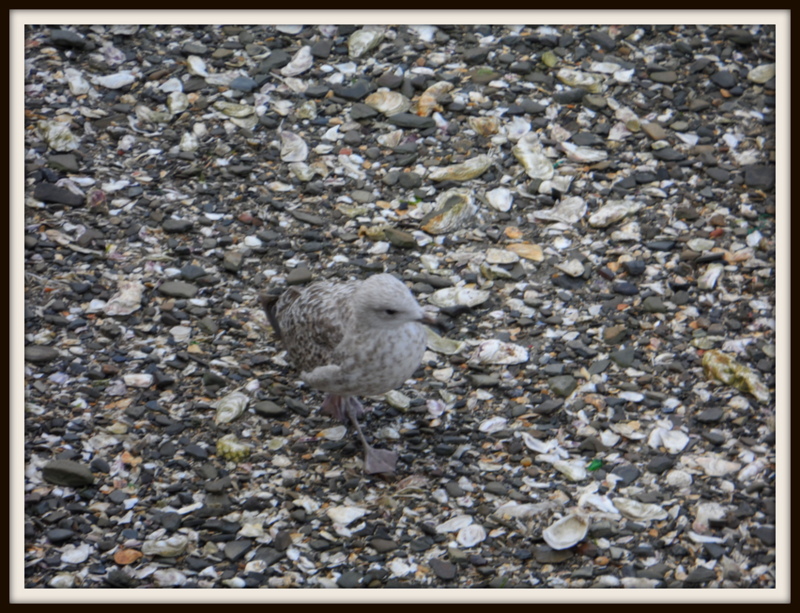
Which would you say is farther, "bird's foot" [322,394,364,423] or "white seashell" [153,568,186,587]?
"bird's foot" [322,394,364,423]

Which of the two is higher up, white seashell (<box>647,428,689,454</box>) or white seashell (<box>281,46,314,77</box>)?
white seashell (<box>281,46,314,77</box>)

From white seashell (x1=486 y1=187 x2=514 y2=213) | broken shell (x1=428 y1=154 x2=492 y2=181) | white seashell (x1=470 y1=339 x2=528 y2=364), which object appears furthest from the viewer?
broken shell (x1=428 y1=154 x2=492 y2=181)

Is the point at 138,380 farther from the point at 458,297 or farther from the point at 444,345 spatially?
the point at 458,297

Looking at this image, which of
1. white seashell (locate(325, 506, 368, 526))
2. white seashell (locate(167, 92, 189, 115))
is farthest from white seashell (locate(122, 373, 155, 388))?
white seashell (locate(167, 92, 189, 115))

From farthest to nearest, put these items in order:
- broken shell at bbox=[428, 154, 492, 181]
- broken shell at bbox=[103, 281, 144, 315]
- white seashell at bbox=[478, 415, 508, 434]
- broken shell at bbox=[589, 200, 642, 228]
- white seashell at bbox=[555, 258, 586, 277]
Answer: broken shell at bbox=[428, 154, 492, 181]
broken shell at bbox=[589, 200, 642, 228]
white seashell at bbox=[555, 258, 586, 277]
broken shell at bbox=[103, 281, 144, 315]
white seashell at bbox=[478, 415, 508, 434]

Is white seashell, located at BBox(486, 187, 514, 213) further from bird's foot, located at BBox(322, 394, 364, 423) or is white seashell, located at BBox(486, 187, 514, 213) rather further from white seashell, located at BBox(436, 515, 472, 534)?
white seashell, located at BBox(436, 515, 472, 534)

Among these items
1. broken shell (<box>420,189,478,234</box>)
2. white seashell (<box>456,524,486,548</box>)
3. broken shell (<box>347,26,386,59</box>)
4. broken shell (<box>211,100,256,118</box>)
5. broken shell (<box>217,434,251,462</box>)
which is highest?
broken shell (<box>347,26,386,59</box>)

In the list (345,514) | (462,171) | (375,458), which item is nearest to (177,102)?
(462,171)
